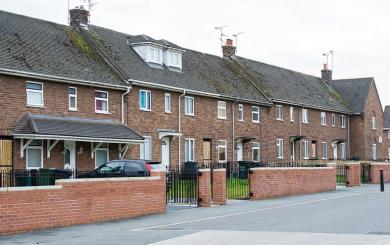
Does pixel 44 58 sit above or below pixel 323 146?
above

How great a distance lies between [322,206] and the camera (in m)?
23.4

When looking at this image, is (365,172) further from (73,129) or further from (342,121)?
(342,121)

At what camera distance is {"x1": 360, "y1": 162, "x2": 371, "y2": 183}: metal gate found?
42031 millimetres

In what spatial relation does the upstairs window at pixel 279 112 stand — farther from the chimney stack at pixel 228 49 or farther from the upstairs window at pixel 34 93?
the upstairs window at pixel 34 93

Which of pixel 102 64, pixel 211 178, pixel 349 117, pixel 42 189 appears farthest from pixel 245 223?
pixel 349 117

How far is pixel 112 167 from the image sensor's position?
26.5 m

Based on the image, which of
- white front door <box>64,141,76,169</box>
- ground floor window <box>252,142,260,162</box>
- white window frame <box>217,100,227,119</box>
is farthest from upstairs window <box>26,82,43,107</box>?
ground floor window <box>252,142,260,162</box>

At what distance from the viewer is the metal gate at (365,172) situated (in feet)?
138

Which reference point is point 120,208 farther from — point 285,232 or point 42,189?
point 285,232

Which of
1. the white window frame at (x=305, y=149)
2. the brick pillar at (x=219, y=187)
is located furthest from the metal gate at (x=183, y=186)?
the white window frame at (x=305, y=149)

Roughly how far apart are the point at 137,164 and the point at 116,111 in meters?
9.32

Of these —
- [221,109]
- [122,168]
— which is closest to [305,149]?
[221,109]

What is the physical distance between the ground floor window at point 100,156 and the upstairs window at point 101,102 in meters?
1.99

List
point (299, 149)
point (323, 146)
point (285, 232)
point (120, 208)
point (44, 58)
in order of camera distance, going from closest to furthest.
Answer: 1. point (285, 232)
2. point (120, 208)
3. point (44, 58)
4. point (299, 149)
5. point (323, 146)
